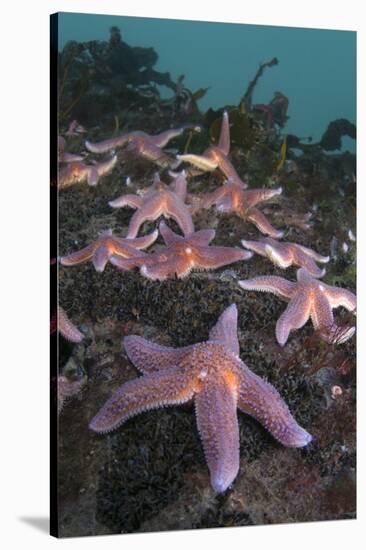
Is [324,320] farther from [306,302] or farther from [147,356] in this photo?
[147,356]

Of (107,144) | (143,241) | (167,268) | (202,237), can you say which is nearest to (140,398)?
(167,268)

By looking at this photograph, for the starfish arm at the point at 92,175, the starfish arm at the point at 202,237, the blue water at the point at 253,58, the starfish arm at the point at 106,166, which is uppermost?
the blue water at the point at 253,58

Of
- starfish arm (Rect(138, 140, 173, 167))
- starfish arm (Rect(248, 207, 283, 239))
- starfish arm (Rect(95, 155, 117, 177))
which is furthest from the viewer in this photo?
starfish arm (Rect(248, 207, 283, 239))

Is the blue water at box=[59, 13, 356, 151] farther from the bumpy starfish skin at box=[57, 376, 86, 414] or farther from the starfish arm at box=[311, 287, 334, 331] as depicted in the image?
the bumpy starfish skin at box=[57, 376, 86, 414]

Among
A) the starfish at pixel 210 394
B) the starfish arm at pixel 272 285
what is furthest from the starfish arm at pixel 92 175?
the starfish arm at pixel 272 285

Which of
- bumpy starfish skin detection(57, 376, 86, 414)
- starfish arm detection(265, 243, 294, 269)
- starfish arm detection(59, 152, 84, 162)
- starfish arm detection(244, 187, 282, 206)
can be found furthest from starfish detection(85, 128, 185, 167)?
bumpy starfish skin detection(57, 376, 86, 414)

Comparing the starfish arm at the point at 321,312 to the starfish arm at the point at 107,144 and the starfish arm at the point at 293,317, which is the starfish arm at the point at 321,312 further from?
the starfish arm at the point at 107,144

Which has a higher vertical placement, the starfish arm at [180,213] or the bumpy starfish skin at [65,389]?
the starfish arm at [180,213]
